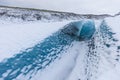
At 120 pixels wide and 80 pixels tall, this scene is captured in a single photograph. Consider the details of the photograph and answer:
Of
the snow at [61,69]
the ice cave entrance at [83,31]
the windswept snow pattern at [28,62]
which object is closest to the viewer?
the windswept snow pattern at [28,62]

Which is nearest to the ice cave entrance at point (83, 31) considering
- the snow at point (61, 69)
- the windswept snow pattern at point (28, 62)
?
the snow at point (61, 69)

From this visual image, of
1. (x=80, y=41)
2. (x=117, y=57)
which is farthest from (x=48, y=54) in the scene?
(x=80, y=41)

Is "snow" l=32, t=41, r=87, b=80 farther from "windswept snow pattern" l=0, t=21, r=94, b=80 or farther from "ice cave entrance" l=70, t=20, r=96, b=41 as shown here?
"ice cave entrance" l=70, t=20, r=96, b=41

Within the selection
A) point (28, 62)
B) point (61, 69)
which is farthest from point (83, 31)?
point (28, 62)

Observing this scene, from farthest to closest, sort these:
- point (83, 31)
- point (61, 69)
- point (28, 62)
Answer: point (83, 31), point (61, 69), point (28, 62)

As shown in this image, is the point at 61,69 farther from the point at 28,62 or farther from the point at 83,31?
the point at 83,31

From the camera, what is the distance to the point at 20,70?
14.7 ft

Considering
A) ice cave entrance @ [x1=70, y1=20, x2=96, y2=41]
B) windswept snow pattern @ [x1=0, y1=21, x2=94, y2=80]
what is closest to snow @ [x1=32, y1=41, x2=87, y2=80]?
windswept snow pattern @ [x1=0, y1=21, x2=94, y2=80]

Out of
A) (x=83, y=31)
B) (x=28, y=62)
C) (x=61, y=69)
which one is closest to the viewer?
(x=28, y=62)

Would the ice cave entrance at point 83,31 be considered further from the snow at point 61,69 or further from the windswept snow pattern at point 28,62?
the windswept snow pattern at point 28,62

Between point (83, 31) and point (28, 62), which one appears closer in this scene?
point (28, 62)

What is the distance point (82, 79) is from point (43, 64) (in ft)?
3.75

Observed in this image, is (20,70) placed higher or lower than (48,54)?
higher

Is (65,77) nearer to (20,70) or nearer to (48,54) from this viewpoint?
(48,54)
